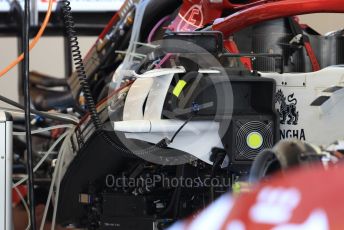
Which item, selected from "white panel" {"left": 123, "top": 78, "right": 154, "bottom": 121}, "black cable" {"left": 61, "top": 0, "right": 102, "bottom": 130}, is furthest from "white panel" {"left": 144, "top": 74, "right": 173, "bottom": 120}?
"black cable" {"left": 61, "top": 0, "right": 102, "bottom": 130}

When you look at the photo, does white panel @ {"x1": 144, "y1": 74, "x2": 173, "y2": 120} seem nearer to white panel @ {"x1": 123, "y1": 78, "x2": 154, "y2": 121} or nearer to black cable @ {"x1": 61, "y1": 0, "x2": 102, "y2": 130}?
white panel @ {"x1": 123, "y1": 78, "x2": 154, "y2": 121}

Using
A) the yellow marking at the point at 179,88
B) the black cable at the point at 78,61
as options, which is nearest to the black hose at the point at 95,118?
the black cable at the point at 78,61

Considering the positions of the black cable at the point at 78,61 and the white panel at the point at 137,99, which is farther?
the black cable at the point at 78,61

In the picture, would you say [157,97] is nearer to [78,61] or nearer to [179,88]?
[179,88]

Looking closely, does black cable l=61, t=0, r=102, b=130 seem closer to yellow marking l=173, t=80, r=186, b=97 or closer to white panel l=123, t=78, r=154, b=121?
white panel l=123, t=78, r=154, b=121

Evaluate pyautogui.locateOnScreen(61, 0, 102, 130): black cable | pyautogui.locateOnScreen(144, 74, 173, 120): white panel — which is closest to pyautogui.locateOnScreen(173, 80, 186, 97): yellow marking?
pyautogui.locateOnScreen(144, 74, 173, 120): white panel

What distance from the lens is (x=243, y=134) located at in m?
1.58

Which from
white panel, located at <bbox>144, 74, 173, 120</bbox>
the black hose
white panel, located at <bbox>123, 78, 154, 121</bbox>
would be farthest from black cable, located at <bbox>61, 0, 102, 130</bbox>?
white panel, located at <bbox>144, 74, 173, 120</bbox>

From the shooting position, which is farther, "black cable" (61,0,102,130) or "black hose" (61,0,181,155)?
"black cable" (61,0,102,130)

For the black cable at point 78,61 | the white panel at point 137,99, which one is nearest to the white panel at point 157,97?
the white panel at point 137,99

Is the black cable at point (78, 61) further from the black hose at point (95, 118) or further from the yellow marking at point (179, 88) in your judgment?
the yellow marking at point (179, 88)

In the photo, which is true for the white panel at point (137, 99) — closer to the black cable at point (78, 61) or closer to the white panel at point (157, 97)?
the white panel at point (157, 97)

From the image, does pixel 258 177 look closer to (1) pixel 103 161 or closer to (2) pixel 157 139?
(2) pixel 157 139

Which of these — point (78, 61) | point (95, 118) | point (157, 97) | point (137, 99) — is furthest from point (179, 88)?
point (78, 61)
